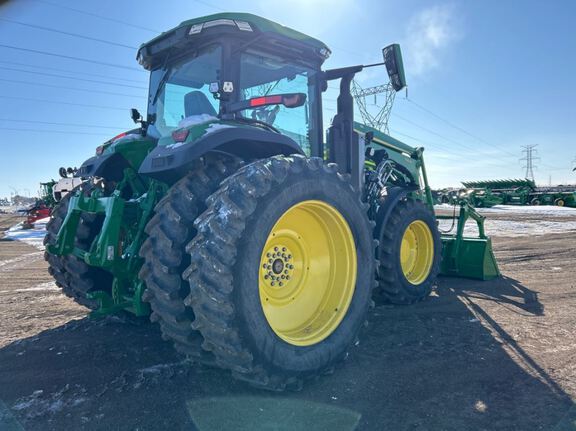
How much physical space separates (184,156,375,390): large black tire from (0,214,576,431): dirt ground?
0.80ft

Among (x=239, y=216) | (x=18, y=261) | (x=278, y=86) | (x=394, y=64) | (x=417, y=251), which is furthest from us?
(x=18, y=261)

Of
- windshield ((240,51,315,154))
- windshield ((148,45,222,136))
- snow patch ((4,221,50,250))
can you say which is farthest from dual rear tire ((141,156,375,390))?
snow patch ((4,221,50,250))

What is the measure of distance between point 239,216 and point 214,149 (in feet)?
2.42

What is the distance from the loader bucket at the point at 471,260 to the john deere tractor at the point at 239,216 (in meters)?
1.78

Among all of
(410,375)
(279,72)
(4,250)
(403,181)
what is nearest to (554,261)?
(403,181)

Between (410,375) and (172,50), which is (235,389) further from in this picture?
(172,50)

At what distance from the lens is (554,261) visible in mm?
7480

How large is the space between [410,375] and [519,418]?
0.73m

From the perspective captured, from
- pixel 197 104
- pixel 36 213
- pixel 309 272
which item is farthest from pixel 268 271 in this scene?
pixel 36 213

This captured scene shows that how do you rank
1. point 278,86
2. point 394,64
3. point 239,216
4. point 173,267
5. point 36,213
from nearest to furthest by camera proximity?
point 239,216
point 173,267
point 394,64
point 278,86
point 36,213

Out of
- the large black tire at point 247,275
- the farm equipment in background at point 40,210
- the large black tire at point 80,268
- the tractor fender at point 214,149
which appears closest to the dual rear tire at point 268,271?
the large black tire at point 247,275

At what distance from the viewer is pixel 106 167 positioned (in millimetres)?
3898

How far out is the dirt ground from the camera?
234 cm

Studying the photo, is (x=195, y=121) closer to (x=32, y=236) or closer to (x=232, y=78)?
(x=232, y=78)
